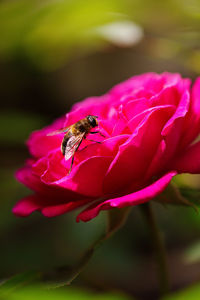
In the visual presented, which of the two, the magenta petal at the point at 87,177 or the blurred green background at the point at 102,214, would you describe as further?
the blurred green background at the point at 102,214

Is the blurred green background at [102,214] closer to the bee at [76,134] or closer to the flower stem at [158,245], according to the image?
the flower stem at [158,245]

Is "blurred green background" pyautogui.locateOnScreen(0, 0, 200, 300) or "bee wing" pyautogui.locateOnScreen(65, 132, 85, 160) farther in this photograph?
"blurred green background" pyautogui.locateOnScreen(0, 0, 200, 300)

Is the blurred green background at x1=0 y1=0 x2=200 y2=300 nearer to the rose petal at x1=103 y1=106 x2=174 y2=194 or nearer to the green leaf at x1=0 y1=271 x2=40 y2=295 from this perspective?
the green leaf at x1=0 y1=271 x2=40 y2=295

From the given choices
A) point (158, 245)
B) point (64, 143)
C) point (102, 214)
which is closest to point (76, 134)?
point (64, 143)

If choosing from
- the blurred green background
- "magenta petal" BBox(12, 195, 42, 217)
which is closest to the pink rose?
"magenta petal" BBox(12, 195, 42, 217)

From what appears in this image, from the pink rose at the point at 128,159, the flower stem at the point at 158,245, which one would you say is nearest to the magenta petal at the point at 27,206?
the pink rose at the point at 128,159

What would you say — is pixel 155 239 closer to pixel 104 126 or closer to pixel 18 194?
pixel 104 126

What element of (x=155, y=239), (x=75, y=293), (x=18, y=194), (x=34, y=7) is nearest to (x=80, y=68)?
(x=18, y=194)

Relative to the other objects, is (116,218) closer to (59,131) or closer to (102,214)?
(59,131)
